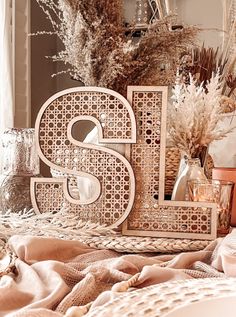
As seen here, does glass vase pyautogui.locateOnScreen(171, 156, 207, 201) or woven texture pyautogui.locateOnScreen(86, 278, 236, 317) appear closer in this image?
woven texture pyautogui.locateOnScreen(86, 278, 236, 317)

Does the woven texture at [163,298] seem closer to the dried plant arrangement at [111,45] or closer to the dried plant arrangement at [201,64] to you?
the dried plant arrangement at [111,45]

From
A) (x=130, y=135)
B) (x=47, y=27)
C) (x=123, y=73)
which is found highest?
(x=47, y=27)

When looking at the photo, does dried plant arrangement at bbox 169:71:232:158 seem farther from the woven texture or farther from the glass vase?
the woven texture

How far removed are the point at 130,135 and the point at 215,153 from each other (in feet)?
2.57

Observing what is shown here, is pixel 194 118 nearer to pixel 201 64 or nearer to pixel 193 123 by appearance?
pixel 193 123

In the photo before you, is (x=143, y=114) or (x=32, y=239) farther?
(x=143, y=114)

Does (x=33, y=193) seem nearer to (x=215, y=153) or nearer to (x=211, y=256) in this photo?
(x=211, y=256)

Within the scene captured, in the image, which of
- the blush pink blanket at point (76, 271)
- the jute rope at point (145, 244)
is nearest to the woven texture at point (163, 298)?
the blush pink blanket at point (76, 271)

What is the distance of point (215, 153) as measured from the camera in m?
1.70

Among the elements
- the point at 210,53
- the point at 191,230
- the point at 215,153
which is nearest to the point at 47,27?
the point at 210,53

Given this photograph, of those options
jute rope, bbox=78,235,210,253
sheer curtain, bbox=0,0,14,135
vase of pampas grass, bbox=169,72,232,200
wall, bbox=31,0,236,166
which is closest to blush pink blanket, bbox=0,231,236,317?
jute rope, bbox=78,235,210,253

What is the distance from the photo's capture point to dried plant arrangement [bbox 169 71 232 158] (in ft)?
3.28

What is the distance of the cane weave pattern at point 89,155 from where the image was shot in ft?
3.15

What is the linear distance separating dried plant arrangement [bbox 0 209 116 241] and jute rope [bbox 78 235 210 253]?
1.4 inches
